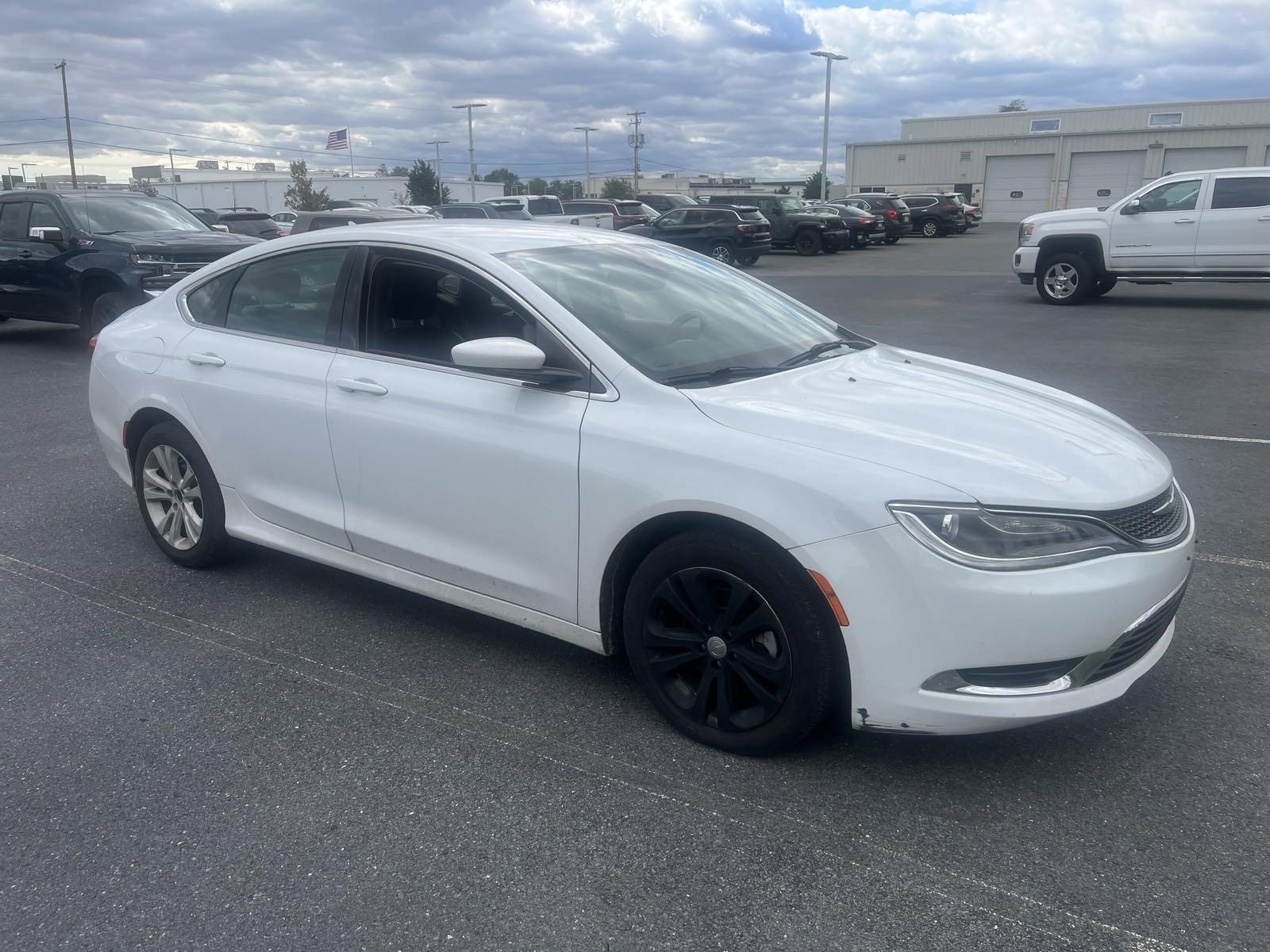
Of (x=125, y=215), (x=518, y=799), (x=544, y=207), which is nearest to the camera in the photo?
(x=518, y=799)

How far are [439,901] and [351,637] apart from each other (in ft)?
5.78

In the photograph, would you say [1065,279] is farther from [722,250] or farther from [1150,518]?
[1150,518]

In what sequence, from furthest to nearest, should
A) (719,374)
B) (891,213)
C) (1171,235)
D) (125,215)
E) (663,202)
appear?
(663,202) → (891,213) → (1171,235) → (125,215) → (719,374)

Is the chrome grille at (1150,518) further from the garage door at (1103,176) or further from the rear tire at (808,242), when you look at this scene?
the garage door at (1103,176)

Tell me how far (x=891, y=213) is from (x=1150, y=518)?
3545 centimetres

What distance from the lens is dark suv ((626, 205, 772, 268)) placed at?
2673cm

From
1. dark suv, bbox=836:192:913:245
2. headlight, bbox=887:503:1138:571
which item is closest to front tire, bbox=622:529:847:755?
headlight, bbox=887:503:1138:571

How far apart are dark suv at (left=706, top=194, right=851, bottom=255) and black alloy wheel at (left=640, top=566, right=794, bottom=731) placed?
94.7 feet

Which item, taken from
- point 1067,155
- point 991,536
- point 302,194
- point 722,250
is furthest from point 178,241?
point 302,194

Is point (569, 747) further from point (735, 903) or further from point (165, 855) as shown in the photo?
point (165, 855)

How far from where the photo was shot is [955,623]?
2812 millimetres

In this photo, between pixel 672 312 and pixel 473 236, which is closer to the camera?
pixel 672 312

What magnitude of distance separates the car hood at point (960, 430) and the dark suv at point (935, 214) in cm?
3947

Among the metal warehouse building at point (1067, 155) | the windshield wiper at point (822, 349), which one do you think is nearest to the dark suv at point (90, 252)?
the windshield wiper at point (822, 349)
